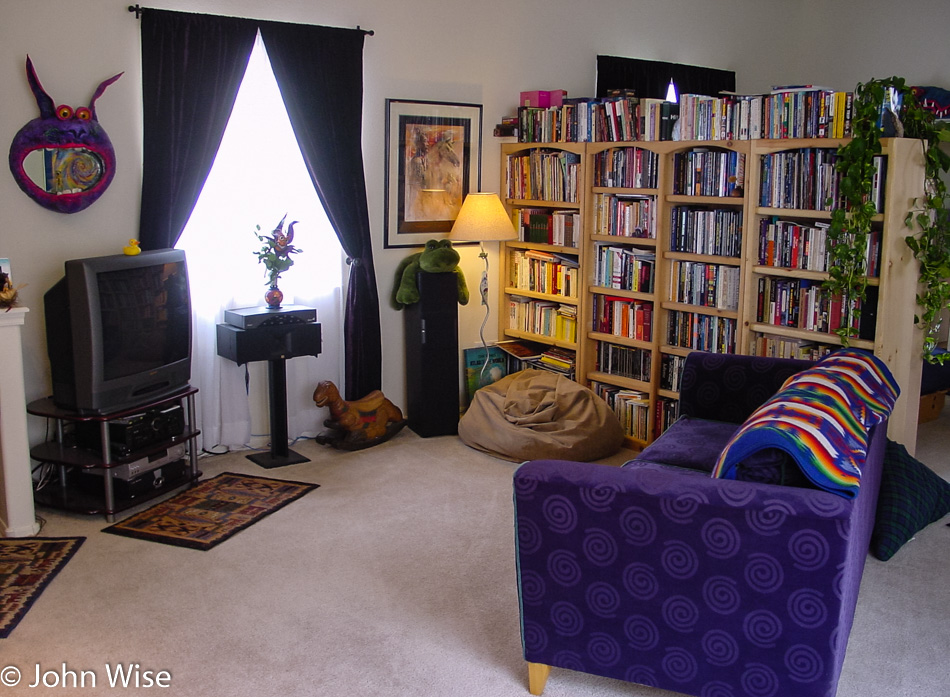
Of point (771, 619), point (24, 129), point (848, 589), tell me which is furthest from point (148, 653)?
point (24, 129)

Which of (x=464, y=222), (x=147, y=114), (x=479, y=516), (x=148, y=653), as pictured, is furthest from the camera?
(x=464, y=222)

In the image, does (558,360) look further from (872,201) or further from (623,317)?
(872,201)

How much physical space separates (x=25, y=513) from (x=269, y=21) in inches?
102

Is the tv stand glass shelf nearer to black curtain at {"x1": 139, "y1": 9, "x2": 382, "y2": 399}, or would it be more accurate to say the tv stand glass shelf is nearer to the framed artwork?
black curtain at {"x1": 139, "y1": 9, "x2": 382, "y2": 399}

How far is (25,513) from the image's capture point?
3830 millimetres

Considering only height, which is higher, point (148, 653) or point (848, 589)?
point (848, 589)

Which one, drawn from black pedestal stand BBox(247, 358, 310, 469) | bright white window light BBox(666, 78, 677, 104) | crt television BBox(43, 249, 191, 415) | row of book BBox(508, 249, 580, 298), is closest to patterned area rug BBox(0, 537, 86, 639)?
crt television BBox(43, 249, 191, 415)

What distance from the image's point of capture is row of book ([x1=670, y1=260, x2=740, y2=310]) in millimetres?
4637

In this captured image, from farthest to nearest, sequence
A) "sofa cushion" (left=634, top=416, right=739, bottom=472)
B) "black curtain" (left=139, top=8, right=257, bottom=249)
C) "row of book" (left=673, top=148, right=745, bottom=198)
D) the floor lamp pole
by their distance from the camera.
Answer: the floor lamp pole, "row of book" (left=673, top=148, right=745, bottom=198), "black curtain" (left=139, top=8, right=257, bottom=249), "sofa cushion" (left=634, top=416, right=739, bottom=472)

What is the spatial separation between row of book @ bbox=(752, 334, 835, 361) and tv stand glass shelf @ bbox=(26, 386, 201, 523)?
2.74m

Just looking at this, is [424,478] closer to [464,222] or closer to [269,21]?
[464,222]

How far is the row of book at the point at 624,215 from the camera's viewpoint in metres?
4.93

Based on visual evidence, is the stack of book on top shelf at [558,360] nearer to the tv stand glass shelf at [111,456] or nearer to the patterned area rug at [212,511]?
the patterned area rug at [212,511]

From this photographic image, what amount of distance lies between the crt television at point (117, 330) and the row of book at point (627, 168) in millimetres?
2283
